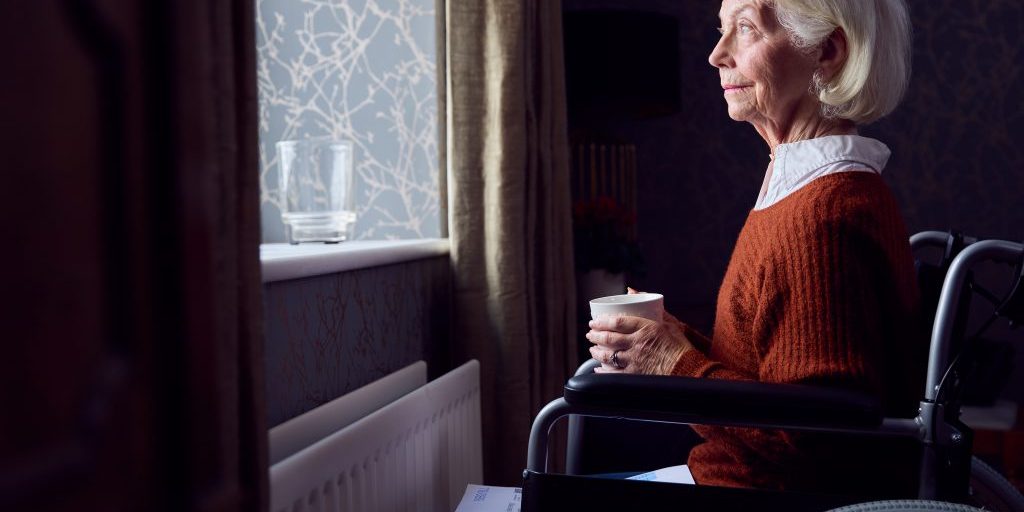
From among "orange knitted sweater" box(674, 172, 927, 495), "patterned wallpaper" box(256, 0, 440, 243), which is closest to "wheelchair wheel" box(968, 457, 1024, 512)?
"orange knitted sweater" box(674, 172, 927, 495)

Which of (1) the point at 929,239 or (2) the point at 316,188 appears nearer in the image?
(1) the point at 929,239

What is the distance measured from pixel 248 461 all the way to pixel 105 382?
9.8 inches

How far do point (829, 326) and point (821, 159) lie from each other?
0.74ft

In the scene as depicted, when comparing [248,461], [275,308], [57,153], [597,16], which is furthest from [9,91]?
[597,16]

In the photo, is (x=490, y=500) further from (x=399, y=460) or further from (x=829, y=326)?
(x=829, y=326)

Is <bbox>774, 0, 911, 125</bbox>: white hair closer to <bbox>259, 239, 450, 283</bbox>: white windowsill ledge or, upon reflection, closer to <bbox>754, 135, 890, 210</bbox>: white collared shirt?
<bbox>754, 135, 890, 210</bbox>: white collared shirt

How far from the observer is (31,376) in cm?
30

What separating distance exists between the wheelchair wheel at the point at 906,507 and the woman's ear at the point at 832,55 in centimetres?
56

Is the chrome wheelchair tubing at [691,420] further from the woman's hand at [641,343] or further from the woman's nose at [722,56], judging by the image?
the woman's nose at [722,56]

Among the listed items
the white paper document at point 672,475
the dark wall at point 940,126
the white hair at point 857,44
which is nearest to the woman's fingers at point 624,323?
the white paper document at point 672,475

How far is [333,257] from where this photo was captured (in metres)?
1.13

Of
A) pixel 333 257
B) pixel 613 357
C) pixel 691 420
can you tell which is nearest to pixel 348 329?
pixel 333 257

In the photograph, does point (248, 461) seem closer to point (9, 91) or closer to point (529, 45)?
point (9, 91)

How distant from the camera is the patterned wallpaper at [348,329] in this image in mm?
1027
